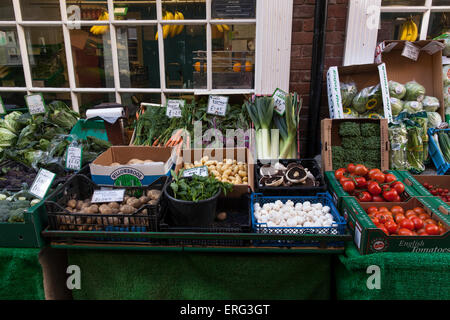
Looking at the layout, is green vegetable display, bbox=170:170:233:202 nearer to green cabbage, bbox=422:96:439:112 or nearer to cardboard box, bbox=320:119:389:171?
cardboard box, bbox=320:119:389:171

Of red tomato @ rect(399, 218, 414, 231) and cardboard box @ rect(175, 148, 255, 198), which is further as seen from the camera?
cardboard box @ rect(175, 148, 255, 198)

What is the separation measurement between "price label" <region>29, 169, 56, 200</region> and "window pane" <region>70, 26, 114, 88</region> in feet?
5.28

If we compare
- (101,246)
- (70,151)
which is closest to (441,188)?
(101,246)

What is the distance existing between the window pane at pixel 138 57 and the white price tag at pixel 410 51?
7.87 feet

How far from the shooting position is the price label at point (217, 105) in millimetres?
2996

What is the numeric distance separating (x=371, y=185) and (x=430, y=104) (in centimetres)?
130

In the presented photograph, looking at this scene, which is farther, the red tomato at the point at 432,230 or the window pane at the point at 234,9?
the window pane at the point at 234,9

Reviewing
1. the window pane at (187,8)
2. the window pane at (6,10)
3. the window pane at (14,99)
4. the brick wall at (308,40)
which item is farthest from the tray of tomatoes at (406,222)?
the window pane at (6,10)

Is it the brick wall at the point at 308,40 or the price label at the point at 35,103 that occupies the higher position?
the brick wall at the point at 308,40

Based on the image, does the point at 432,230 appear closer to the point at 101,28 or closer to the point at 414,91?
the point at 414,91

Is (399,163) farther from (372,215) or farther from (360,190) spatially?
(372,215)

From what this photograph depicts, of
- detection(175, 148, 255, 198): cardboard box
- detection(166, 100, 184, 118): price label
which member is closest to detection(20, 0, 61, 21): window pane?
detection(166, 100, 184, 118): price label

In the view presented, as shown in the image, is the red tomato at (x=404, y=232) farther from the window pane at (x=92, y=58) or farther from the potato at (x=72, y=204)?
the window pane at (x=92, y=58)

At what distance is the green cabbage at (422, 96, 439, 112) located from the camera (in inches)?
113
